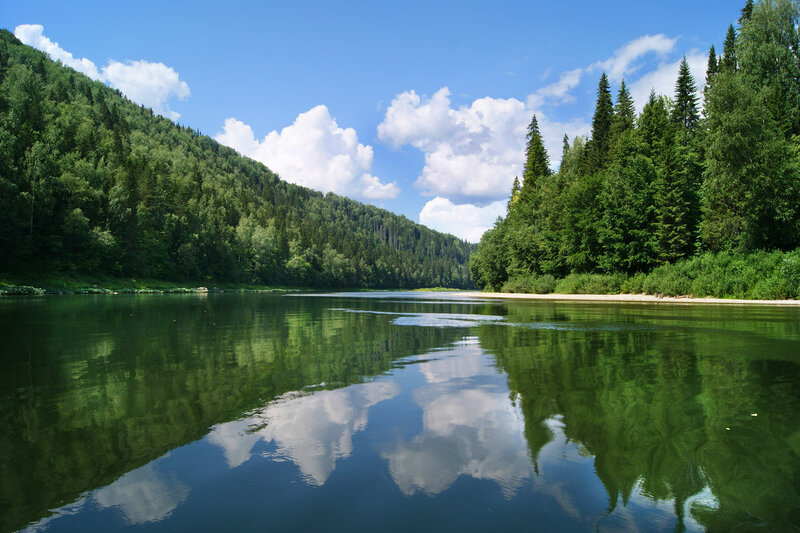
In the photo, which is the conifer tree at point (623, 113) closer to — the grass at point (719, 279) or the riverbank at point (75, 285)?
the grass at point (719, 279)

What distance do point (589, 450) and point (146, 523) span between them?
15.3 ft

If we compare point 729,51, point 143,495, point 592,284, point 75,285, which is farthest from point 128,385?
point 729,51

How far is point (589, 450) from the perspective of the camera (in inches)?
215

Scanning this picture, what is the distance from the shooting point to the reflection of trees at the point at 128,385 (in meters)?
4.86

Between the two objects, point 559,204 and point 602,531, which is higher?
point 559,204

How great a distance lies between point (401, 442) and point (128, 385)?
5838 millimetres

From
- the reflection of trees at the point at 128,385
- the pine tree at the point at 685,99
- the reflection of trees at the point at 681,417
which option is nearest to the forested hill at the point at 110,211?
the reflection of trees at the point at 128,385

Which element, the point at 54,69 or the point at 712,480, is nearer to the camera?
the point at 712,480

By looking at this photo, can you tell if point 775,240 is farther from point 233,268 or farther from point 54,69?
point 54,69

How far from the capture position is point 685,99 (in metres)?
72.8

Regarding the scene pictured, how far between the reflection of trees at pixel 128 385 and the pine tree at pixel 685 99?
73840 mm

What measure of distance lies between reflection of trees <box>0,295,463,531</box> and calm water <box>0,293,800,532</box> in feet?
0.14

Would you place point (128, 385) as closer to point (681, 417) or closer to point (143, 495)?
point (143, 495)

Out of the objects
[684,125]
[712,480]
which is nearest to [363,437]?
[712,480]
